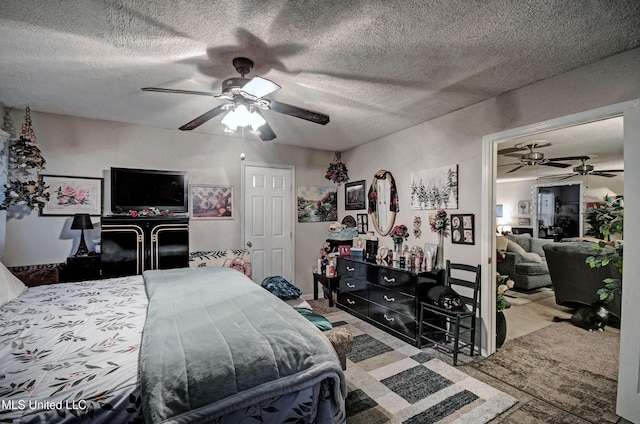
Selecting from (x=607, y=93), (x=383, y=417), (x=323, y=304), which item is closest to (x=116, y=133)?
(x=323, y=304)

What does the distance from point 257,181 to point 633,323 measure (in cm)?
409

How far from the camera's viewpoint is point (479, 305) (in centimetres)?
288

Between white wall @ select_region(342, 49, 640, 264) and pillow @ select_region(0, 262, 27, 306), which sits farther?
A: white wall @ select_region(342, 49, 640, 264)

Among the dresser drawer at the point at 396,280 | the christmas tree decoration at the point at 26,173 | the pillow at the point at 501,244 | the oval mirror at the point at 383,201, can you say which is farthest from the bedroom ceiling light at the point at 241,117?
the pillow at the point at 501,244

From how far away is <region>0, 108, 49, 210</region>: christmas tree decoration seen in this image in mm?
2945

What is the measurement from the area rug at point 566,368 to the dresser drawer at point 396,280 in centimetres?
87

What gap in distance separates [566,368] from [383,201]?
255 cm

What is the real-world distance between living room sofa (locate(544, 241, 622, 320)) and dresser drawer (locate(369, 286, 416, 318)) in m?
2.50

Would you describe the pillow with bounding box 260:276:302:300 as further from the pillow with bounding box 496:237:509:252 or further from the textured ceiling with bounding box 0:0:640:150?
the pillow with bounding box 496:237:509:252

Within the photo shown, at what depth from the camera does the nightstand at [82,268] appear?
2988mm

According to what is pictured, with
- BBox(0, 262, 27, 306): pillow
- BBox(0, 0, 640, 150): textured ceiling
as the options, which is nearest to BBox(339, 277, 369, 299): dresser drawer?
BBox(0, 0, 640, 150): textured ceiling

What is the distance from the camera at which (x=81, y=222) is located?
3.06 metres

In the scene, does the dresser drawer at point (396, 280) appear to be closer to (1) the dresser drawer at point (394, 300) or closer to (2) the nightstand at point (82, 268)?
(1) the dresser drawer at point (394, 300)

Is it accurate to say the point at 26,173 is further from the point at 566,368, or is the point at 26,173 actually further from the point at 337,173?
the point at 566,368
